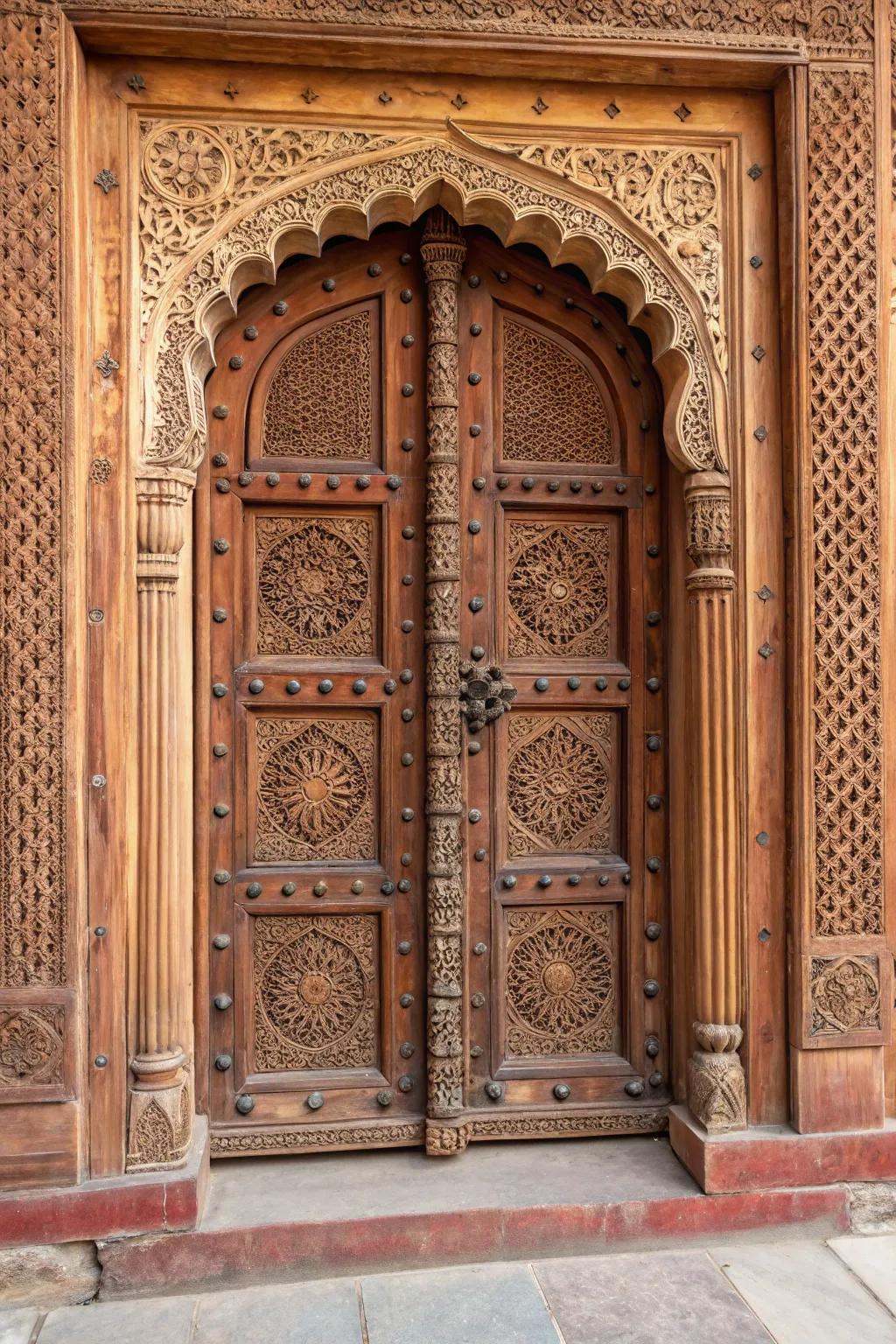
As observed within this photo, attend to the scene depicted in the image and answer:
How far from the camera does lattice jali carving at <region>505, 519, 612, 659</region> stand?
2928mm

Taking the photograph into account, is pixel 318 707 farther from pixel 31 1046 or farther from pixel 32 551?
pixel 31 1046

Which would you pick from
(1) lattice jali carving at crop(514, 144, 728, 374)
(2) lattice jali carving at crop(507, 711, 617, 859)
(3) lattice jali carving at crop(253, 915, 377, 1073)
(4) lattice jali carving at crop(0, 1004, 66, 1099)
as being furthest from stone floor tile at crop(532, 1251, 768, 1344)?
(1) lattice jali carving at crop(514, 144, 728, 374)

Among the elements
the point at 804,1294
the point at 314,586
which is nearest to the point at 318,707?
the point at 314,586

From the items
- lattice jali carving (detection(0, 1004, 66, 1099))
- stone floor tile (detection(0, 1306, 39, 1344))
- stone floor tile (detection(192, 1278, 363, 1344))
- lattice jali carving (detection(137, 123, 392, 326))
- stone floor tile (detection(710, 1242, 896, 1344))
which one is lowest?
stone floor tile (detection(0, 1306, 39, 1344))

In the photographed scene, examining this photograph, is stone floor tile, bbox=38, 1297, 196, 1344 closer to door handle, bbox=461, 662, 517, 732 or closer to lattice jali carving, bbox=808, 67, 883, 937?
door handle, bbox=461, 662, 517, 732

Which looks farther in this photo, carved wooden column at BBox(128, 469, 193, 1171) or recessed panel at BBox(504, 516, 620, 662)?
recessed panel at BBox(504, 516, 620, 662)

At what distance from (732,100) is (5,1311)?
3.44 meters

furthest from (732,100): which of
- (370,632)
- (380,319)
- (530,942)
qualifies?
(530,942)

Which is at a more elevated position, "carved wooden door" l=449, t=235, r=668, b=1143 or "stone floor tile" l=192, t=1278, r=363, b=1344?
"carved wooden door" l=449, t=235, r=668, b=1143

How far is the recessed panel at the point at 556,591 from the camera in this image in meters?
2.93

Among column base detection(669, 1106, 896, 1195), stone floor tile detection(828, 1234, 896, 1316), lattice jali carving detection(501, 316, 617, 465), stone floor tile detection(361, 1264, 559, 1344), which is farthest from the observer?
lattice jali carving detection(501, 316, 617, 465)

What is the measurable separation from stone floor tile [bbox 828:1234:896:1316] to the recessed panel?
5.24ft

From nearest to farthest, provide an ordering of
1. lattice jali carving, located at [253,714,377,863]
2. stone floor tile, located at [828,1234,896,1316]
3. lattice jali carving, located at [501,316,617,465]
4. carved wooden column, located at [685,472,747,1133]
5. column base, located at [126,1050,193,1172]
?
stone floor tile, located at [828,1234,896,1316] → column base, located at [126,1050,193,1172] → carved wooden column, located at [685,472,747,1133] → lattice jali carving, located at [253,714,377,863] → lattice jali carving, located at [501,316,617,465]

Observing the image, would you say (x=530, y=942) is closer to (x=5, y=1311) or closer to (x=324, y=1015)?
(x=324, y=1015)
